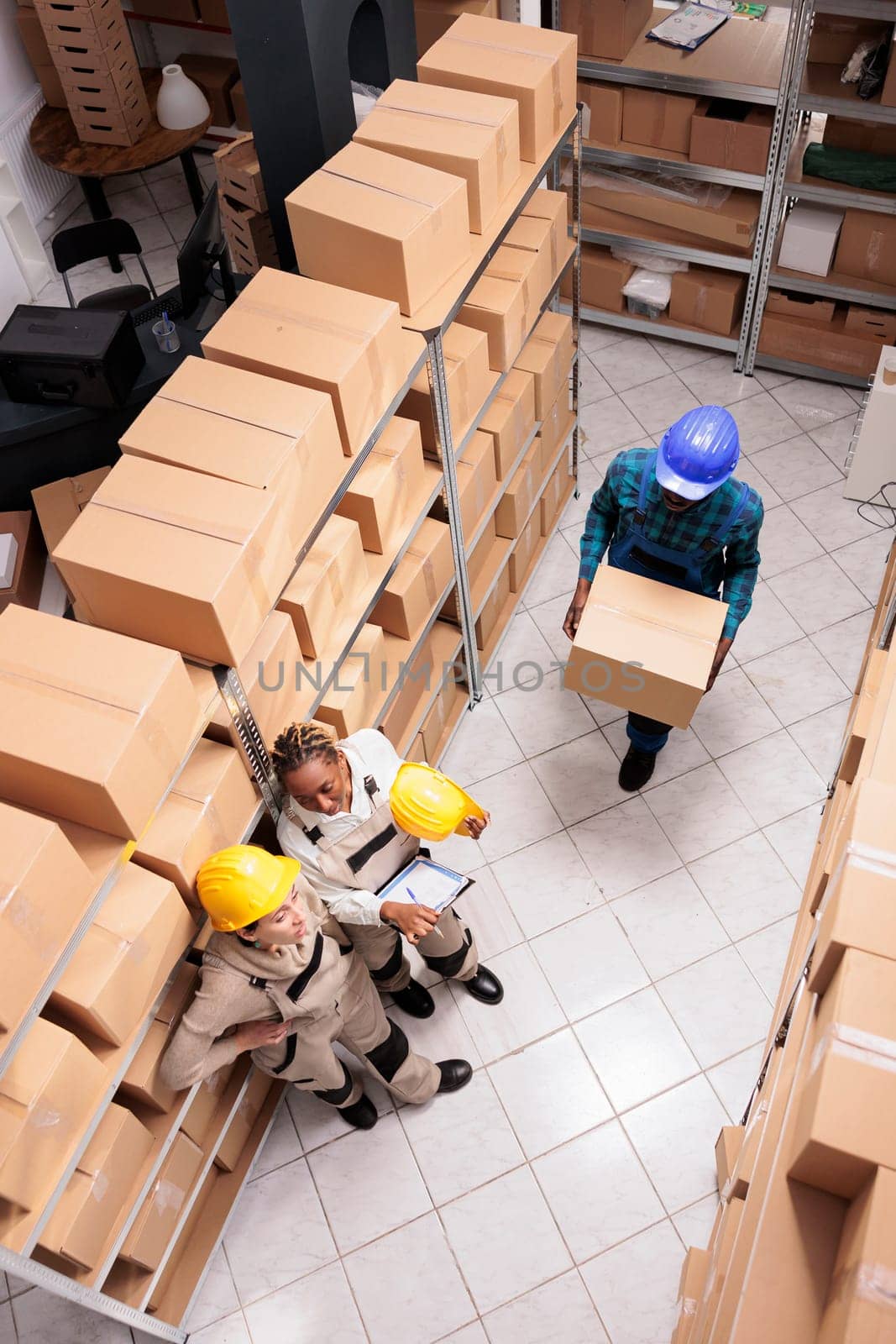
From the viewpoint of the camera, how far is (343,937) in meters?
3.24

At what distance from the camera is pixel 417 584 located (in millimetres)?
3604

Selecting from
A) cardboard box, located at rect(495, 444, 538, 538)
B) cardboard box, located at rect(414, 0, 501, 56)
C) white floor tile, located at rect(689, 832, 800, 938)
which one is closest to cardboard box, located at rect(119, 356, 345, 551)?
cardboard box, located at rect(495, 444, 538, 538)

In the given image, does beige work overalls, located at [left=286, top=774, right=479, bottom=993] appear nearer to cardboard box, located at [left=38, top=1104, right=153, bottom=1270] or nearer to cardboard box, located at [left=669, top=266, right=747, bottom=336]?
cardboard box, located at [left=38, top=1104, right=153, bottom=1270]

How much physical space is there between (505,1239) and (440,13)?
16.8ft

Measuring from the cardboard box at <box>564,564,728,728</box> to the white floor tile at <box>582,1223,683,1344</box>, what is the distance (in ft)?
5.54

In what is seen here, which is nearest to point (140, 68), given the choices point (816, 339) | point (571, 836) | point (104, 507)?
point (816, 339)

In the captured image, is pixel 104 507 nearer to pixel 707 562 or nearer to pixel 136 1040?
pixel 136 1040

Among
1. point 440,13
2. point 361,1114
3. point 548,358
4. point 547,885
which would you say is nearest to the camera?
point 361,1114

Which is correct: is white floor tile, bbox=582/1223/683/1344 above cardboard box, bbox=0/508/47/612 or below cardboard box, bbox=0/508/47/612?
below

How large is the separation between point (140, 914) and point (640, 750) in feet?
7.36

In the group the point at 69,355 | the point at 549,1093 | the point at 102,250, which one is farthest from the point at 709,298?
the point at 549,1093

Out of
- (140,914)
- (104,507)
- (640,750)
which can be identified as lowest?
(640,750)

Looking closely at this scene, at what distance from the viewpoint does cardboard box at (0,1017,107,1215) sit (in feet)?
7.22

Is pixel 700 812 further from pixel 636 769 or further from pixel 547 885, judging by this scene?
pixel 547 885
